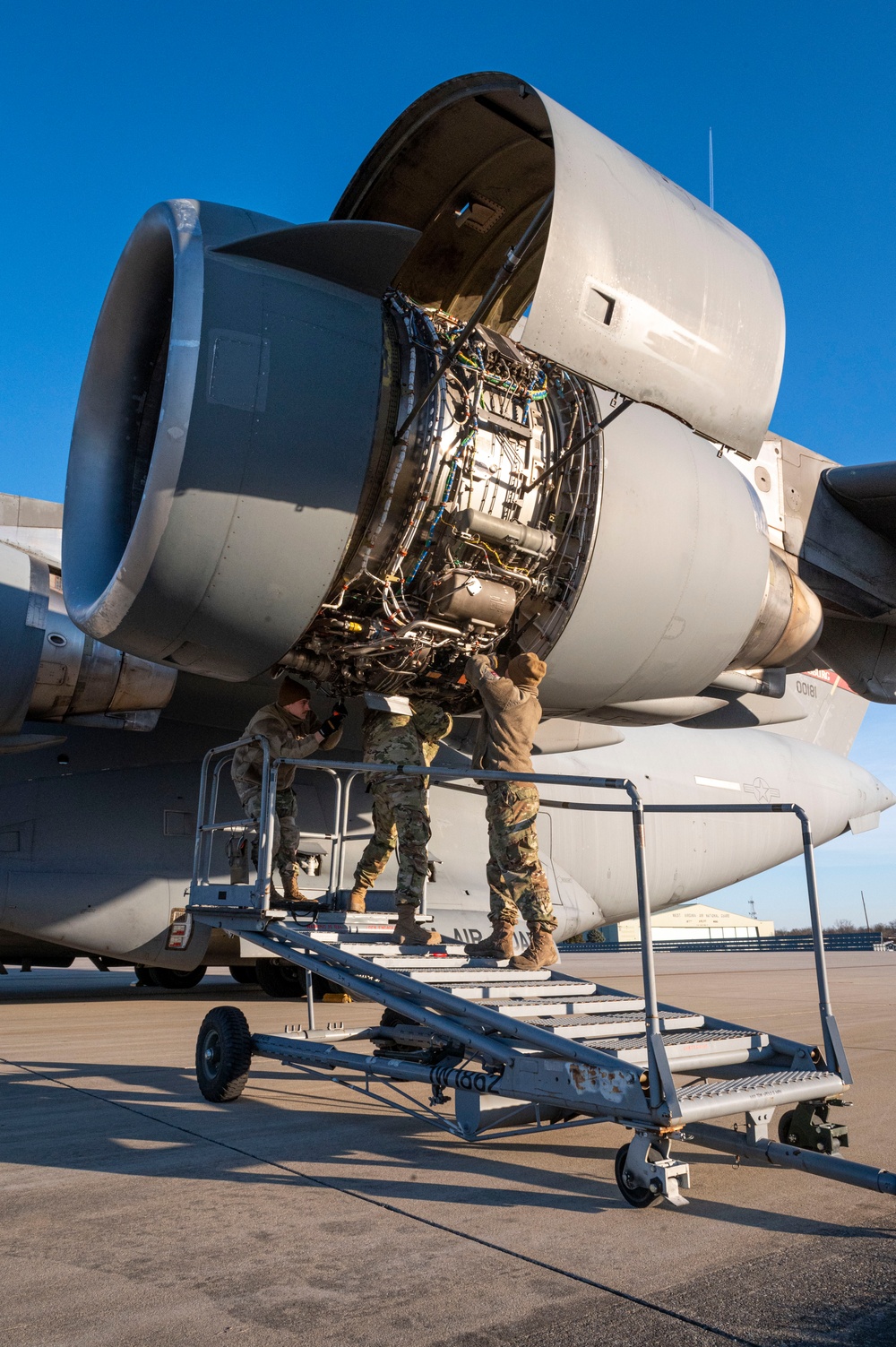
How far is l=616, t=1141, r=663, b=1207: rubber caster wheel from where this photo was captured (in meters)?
2.98

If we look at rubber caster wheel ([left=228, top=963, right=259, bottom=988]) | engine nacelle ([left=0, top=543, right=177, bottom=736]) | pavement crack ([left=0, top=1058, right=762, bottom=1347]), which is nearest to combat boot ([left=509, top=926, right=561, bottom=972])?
pavement crack ([left=0, top=1058, right=762, bottom=1347])

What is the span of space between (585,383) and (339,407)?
5.24 ft

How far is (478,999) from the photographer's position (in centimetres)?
388

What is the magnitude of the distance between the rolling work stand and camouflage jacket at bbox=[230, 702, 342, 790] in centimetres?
107

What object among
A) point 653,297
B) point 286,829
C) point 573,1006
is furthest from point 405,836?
point 653,297

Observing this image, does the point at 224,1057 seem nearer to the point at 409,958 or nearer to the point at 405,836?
the point at 409,958

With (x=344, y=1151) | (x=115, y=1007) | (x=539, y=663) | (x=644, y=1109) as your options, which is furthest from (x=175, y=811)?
(x=644, y=1109)

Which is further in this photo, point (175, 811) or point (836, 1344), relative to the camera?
point (175, 811)

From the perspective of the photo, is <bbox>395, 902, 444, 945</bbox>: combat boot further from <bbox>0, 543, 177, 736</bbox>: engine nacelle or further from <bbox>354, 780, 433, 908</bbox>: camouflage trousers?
<bbox>0, 543, 177, 736</bbox>: engine nacelle

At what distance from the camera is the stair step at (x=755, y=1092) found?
299cm

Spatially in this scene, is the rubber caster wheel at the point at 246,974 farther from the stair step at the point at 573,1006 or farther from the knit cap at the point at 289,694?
the stair step at the point at 573,1006

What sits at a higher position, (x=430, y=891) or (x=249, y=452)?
(x=249, y=452)

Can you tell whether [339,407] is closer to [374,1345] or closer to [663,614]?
[663,614]

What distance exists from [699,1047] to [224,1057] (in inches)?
89.1
